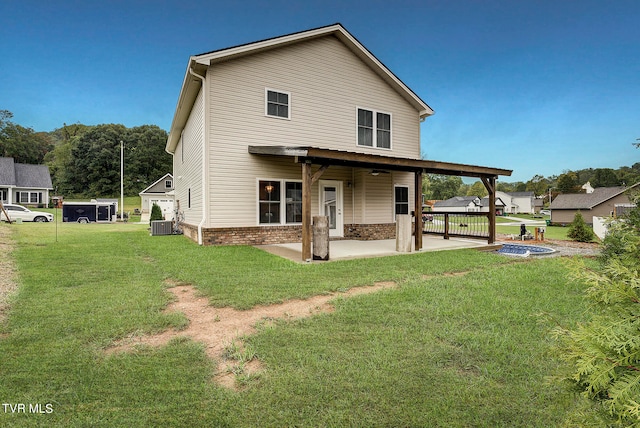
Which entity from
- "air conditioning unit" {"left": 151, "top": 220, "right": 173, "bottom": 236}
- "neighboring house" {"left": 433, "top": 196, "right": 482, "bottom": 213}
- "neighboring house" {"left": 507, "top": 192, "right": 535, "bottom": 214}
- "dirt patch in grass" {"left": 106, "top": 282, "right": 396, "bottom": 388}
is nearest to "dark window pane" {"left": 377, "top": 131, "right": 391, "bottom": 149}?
"dirt patch in grass" {"left": 106, "top": 282, "right": 396, "bottom": 388}

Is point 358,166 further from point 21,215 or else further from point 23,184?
point 23,184

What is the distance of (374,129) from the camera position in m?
13.0

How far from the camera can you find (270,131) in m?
10.9

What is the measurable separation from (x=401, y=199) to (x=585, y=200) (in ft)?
112

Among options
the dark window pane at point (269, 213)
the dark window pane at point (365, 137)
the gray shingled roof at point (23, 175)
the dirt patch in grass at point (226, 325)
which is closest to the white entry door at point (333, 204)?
the dark window pane at point (269, 213)

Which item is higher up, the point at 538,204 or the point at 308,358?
the point at 538,204

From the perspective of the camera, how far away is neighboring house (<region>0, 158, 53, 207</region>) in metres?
33.4

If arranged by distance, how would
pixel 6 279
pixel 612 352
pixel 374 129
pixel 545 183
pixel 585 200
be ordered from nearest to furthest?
pixel 612 352
pixel 6 279
pixel 374 129
pixel 585 200
pixel 545 183

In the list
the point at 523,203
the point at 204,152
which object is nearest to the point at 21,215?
the point at 204,152

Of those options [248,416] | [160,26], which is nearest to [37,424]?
[248,416]

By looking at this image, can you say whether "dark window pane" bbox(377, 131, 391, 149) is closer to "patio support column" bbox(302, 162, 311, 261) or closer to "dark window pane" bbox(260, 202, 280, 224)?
"dark window pane" bbox(260, 202, 280, 224)

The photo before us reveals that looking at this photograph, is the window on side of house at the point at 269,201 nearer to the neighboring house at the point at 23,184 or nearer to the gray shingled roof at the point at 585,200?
the gray shingled roof at the point at 585,200

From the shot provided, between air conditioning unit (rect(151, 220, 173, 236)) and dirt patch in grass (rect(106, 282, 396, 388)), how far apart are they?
1059 centimetres

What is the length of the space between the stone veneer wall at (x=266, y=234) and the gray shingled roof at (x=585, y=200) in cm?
3371
